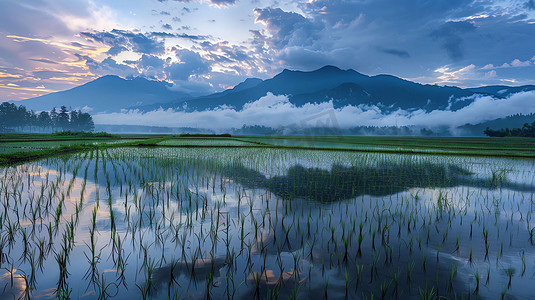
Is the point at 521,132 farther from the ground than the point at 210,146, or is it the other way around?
the point at 521,132

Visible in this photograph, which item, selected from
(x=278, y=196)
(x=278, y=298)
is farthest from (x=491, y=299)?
(x=278, y=196)

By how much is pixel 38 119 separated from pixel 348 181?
11917cm

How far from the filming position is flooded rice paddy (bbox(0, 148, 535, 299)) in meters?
3.36

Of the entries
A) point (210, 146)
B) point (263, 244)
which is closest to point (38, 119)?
point (210, 146)

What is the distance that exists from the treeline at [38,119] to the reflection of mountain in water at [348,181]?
A: 11120 centimetres

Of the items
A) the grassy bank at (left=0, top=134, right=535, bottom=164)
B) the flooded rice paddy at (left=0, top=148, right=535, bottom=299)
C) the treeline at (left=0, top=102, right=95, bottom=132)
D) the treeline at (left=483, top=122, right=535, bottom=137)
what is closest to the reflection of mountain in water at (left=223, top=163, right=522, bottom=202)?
the flooded rice paddy at (left=0, top=148, right=535, bottom=299)

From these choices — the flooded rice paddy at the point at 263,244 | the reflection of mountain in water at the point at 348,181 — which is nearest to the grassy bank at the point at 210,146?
the flooded rice paddy at the point at 263,244

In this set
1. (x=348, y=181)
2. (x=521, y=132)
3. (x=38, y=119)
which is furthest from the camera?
(x=38, y=119)

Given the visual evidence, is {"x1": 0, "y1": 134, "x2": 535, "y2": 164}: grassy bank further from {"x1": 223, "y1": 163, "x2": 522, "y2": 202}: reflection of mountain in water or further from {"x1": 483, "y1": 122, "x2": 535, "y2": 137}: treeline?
{"x1": 483, "y1": 122, "x2": 535, "y2": 137}: treeline

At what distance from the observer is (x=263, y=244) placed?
4652 millimetres

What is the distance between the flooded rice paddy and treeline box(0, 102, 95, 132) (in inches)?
4300

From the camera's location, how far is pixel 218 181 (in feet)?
32.5

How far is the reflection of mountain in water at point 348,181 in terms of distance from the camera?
8.48 metres

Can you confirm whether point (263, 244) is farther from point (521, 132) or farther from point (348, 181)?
point (521, 132)
